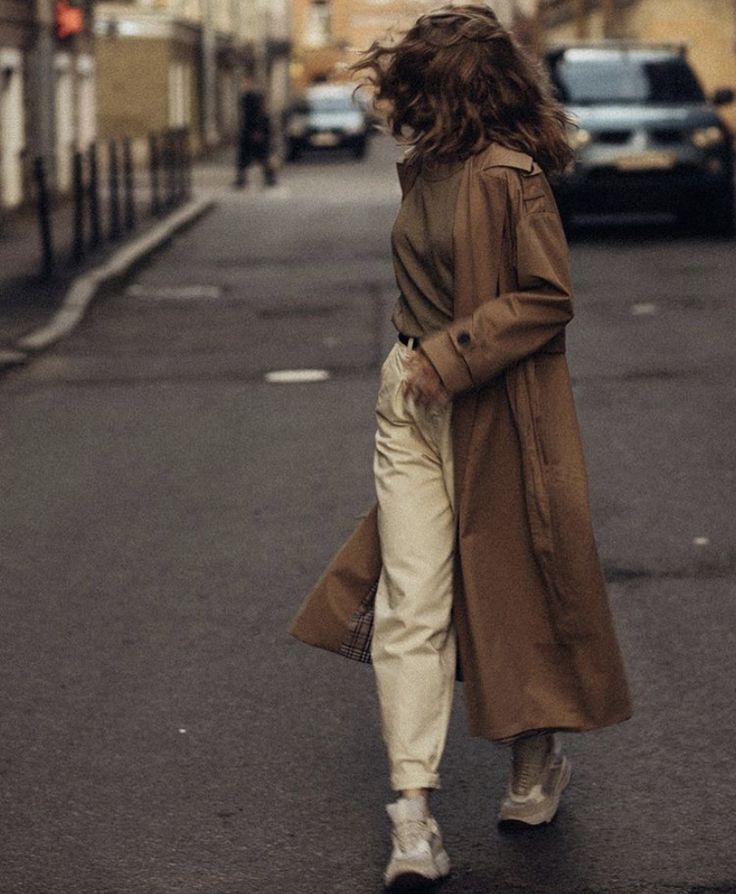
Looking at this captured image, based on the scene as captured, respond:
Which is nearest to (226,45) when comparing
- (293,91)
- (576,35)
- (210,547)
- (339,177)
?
(576,35)

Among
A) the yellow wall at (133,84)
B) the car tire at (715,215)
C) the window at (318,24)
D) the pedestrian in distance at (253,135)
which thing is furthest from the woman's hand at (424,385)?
the window at (318,24)

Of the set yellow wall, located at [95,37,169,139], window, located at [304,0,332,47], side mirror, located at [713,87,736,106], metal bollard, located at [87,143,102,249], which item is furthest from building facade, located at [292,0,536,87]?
metal bollard, located at [87,143,102,249]

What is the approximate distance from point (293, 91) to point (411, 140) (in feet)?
324

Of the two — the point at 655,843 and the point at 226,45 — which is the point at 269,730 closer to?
the point at 655,843

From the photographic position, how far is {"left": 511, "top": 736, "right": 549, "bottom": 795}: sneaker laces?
421cm

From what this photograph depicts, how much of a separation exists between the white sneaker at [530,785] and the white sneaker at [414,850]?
0.25 metres

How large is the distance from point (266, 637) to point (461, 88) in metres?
2.47

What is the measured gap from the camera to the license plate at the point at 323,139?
51.4 metres

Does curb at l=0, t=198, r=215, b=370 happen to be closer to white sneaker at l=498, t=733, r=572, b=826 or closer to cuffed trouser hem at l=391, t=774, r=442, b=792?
white sneaker at l=498, t=733, r=572, b=826

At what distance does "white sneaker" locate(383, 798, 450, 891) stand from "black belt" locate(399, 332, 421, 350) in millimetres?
891

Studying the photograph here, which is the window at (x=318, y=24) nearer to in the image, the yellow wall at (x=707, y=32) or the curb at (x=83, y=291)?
the yellow wall at (x=707, y=32)

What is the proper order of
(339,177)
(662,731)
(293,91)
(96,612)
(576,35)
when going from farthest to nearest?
(293,91), (576,35), (339,177), (96,612), (662,731)

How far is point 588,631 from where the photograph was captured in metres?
4.00

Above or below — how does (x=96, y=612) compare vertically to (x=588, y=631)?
below
